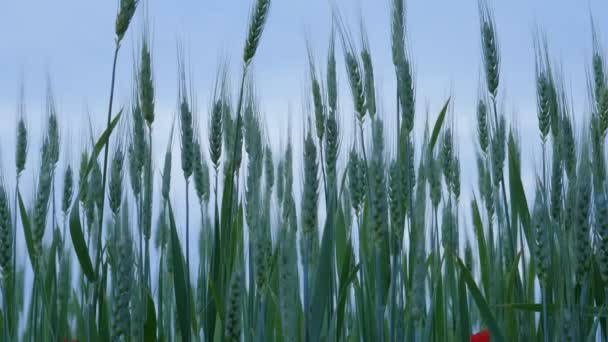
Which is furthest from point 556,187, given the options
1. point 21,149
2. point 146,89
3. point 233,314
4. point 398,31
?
point 21,149

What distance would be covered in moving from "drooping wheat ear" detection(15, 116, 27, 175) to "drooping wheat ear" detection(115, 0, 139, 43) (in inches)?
29.2

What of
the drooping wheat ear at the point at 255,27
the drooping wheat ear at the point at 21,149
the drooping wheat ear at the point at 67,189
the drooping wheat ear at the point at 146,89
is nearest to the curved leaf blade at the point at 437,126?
the drooping wheat ear at the point at 255,27

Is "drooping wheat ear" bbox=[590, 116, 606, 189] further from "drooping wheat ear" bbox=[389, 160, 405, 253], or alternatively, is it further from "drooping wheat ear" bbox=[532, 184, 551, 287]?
"drooping wheat ear" bbox=[389, 160, 405, 253]

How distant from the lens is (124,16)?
1.57m

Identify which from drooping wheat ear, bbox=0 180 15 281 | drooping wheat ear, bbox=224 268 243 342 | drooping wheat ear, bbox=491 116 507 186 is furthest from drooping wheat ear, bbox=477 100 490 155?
drooping wheat ear, bbox=0 180 15 281

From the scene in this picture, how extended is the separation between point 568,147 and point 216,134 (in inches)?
30.3

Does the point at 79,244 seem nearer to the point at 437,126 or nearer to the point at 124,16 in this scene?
the point at 124,16

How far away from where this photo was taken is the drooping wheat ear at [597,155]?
1620 millimetres

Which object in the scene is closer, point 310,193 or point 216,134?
point 310,193

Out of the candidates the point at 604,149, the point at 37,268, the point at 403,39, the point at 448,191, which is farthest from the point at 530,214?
the point at 37,268

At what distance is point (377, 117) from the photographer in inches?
65.6

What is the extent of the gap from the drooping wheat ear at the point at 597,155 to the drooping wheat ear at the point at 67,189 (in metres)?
1.33

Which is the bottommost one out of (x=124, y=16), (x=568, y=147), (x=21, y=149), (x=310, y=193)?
(x=310, y=193)

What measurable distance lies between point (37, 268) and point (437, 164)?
3.84 feet
